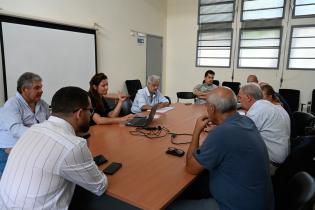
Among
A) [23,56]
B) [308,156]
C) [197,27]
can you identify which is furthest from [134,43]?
[308,156]

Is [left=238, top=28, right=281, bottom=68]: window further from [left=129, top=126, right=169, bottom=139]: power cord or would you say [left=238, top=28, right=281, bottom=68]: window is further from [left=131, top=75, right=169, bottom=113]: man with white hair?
[left=129, top=126, right=169, bottom=139]: power cord

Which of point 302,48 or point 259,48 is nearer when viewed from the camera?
point 302,48

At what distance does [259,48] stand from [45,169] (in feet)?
19.4

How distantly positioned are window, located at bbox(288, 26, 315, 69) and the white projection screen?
4.43 metres

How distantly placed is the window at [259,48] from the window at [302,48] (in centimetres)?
31

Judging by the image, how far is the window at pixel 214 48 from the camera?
6.28 metres

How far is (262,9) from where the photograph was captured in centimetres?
569

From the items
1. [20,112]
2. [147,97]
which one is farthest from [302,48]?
[20,112]

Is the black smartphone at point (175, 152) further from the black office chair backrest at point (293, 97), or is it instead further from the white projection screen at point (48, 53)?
the black office chair backrest at point (293, 97)

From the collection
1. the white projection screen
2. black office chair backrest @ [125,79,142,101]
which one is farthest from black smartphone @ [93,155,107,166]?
black office chair backrest @ [125,79,142,101]

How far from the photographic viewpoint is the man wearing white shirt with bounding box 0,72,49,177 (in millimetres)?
1981

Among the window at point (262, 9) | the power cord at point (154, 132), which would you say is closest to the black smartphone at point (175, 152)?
the power cord at point (154, 132)

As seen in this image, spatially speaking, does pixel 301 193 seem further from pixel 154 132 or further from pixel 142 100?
pixel 142 100

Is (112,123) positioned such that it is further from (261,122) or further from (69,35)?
(69,35)
